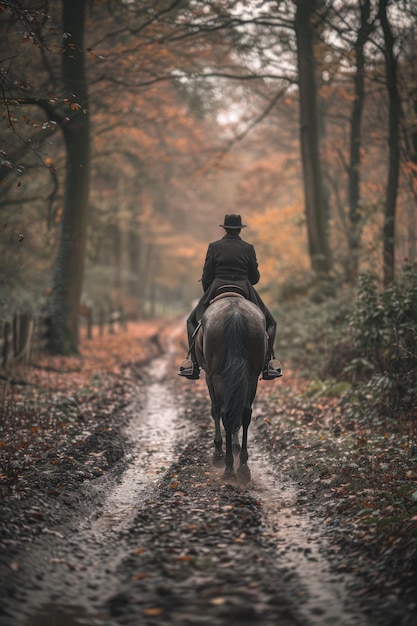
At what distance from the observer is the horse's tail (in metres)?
7.29

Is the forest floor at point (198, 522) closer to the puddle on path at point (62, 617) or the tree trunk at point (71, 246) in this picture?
the puddle on path at point (62, 617)

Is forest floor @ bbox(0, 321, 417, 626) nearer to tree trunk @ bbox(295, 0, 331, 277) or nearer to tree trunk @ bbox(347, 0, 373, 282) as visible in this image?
tree trunk @ bbox(347, 0, 373, 282)

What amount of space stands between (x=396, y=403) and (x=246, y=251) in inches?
138

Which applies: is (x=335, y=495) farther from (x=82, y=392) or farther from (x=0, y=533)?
(x=82, y=392)

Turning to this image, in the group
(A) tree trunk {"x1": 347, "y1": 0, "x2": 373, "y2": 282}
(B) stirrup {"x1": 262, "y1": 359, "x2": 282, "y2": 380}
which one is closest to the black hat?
(B) stirrup {"x1": 262, "y1": 359, "x2": 282, "y2": 380}

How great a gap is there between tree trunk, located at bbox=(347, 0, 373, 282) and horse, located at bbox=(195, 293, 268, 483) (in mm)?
9793

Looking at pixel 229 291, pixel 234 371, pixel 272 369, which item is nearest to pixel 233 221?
pixel 229 291

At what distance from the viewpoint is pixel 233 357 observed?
744 centimetres

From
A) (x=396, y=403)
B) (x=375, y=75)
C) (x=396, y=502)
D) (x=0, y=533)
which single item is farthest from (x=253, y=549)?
(x=375, y=75)

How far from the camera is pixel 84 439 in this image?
9172 mm

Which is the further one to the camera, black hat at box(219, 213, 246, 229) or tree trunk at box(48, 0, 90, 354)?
tree trunk at box(48, 0, 90, 354)

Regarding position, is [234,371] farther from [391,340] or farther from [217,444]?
[391,340]

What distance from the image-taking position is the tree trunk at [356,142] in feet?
50.0

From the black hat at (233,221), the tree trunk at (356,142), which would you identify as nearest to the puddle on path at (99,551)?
the black hat at (233,221)
